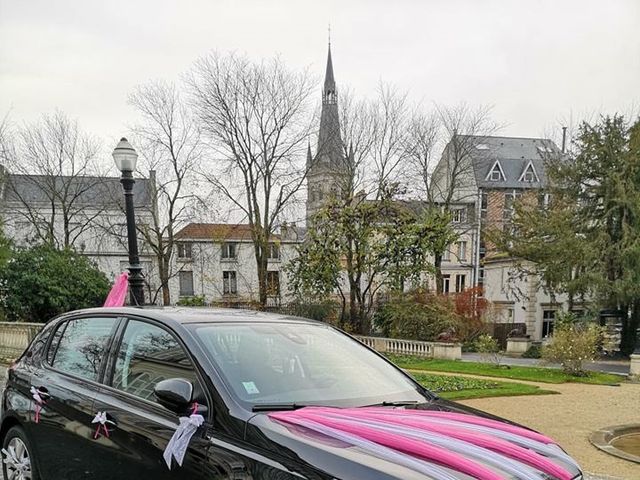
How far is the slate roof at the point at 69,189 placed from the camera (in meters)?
34.1

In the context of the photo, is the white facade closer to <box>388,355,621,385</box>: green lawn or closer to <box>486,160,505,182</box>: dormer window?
<box>486,160,505,182</box>: dormer window

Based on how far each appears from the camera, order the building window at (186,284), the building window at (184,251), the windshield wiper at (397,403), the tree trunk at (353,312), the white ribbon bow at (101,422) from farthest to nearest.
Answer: the building window at (186,284), the building window at (184,251), the tree trunk at (353,312), the white ribbon bow at (101,422), the windshield wiper at (397,403)

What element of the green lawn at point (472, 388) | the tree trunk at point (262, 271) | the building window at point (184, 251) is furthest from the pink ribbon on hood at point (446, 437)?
the building window at point (184, 251)

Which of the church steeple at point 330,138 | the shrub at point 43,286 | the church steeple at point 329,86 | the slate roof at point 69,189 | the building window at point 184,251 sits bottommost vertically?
the shrub at point 43,286

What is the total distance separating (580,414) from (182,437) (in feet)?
28.7

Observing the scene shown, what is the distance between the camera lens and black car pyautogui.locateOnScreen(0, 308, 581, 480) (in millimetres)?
2240

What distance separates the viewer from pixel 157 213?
3400cm

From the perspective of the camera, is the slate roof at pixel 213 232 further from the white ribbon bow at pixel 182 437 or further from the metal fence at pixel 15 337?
the white ribbon bow at pixel 182 437

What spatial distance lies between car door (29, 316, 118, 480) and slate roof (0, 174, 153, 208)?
100ft

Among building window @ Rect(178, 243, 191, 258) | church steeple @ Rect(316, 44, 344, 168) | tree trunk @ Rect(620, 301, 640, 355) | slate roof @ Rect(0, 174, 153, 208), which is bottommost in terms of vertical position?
tree trunk @ Rect(620, 301, 640, 355)

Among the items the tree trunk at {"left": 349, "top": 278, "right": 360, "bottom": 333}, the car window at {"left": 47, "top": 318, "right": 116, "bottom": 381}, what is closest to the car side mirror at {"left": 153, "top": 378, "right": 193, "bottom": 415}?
the car window at {"left": 47, "top": 318, "right": 116, "bottom": 381}

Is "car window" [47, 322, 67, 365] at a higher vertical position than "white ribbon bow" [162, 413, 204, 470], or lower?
higher

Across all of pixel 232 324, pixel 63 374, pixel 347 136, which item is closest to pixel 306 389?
pixel 232 324

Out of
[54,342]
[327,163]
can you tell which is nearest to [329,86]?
[327,163]
